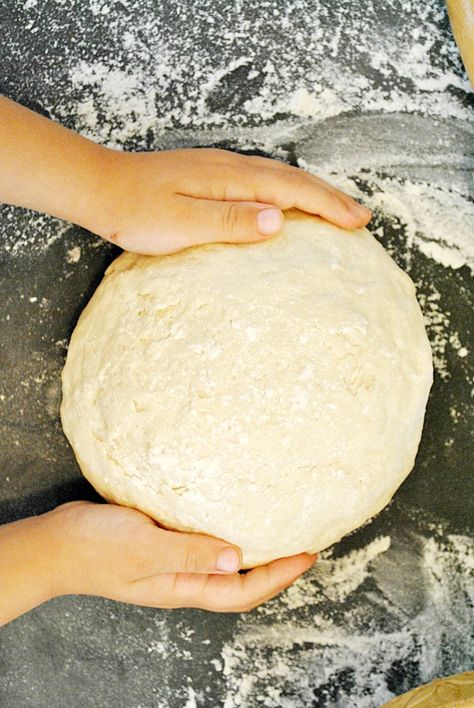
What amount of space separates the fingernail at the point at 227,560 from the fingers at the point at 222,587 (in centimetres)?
8

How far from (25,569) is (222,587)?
0.31 meters

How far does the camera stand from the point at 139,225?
102cm

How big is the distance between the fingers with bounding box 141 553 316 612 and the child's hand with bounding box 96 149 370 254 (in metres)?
0.49

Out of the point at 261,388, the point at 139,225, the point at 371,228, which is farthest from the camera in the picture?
the point at 371,228

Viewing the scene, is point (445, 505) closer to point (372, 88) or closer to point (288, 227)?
point (288, 227)

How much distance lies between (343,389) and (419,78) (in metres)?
0.57

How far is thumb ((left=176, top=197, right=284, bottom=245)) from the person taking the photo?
0.97 meters

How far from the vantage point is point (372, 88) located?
1161 millimetres

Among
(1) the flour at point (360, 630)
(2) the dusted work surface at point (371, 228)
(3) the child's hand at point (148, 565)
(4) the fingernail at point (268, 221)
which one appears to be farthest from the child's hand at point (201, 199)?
(1) the flour at point (360, 630)

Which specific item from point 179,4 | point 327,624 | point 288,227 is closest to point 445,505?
point 327,624

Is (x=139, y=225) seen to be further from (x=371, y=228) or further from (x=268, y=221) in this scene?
(x=371, y=228)

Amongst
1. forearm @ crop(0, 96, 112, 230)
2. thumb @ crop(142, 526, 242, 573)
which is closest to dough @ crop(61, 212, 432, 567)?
thumb @ crop(142, 526, 242, 573)

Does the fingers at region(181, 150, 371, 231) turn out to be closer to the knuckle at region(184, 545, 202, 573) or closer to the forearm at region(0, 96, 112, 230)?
the forearm at region(0, 96, 112, 230)

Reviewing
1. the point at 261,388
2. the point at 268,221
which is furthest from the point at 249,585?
the point at 268,221
